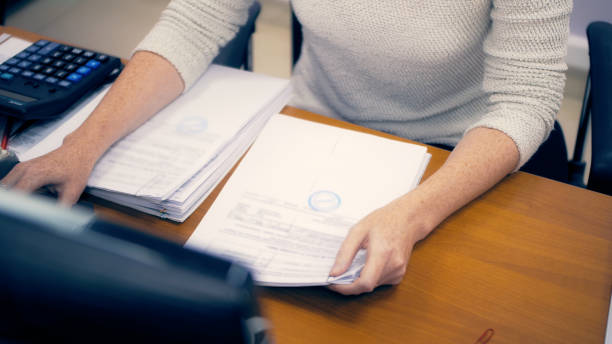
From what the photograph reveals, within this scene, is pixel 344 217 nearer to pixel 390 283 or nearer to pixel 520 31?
pixel 390 283

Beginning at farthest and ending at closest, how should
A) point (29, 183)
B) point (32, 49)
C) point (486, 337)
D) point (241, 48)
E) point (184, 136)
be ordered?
1. point (241, 48)
2. point (32, 49)
3. point (184, 136)
4. point (29, 183)
5. point (486, 337)

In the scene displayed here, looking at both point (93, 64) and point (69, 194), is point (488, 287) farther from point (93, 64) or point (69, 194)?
point (93, 64)

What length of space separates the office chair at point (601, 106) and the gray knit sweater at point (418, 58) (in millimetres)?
74

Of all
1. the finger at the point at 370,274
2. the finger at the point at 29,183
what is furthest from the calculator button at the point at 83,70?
the finger at the point at 370,274

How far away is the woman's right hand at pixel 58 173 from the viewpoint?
554mm

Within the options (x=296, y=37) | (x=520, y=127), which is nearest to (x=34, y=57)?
(x=296, y=37)

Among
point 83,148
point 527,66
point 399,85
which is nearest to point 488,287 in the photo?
point 527,66

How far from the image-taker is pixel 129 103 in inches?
26.5

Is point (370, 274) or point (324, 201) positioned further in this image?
point (324, 201)

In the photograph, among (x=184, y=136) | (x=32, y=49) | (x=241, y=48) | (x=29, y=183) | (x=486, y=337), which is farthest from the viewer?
(x=241, y=48)

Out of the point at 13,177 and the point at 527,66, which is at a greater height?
the point at 527,66

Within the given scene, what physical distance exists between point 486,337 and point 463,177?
20 cm

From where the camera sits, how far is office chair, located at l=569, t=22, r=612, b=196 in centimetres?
A: 62

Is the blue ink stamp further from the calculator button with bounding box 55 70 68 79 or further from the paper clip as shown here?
the paper clip
